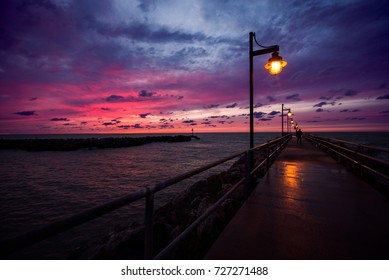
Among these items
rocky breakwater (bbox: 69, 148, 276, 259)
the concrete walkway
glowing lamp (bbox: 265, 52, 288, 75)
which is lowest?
rocky breakwater (bbox: 69, 148, 276, 259)

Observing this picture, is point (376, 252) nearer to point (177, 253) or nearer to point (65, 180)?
point (177, 253)

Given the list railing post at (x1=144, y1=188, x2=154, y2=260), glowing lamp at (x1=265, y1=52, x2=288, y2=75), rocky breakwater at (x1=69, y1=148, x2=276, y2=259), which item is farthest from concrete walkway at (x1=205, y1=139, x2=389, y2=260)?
glowing lamp at (x1=265, y1=52, x2=288, y2=75)

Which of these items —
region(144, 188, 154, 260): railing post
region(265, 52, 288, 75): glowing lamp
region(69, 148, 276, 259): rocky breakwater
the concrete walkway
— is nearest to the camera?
region(144, 188, 154, 260): railing post

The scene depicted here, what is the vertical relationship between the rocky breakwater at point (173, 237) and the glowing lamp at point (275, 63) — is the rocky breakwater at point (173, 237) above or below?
below

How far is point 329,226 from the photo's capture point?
314 cm

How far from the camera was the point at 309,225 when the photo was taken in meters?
3.18

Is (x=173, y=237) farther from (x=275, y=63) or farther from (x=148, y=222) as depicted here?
(x=275, y=63)

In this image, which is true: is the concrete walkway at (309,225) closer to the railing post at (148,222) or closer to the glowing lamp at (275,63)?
the railing post at (148,222)

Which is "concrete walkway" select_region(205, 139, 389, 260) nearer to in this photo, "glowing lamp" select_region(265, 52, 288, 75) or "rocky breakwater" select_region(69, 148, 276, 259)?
"rocky breakwater" select_region(69, 148, 276, 259)

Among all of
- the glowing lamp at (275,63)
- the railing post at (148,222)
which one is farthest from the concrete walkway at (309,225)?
the glowing lamp at (275,63)

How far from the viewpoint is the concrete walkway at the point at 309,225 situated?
2498 millimetres

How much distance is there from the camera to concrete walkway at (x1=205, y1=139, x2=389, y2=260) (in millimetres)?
2498

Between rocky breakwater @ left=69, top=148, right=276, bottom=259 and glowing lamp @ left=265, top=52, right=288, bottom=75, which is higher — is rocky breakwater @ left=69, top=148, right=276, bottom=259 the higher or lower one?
the lower one

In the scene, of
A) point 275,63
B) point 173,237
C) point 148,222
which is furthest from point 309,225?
point 275,63
